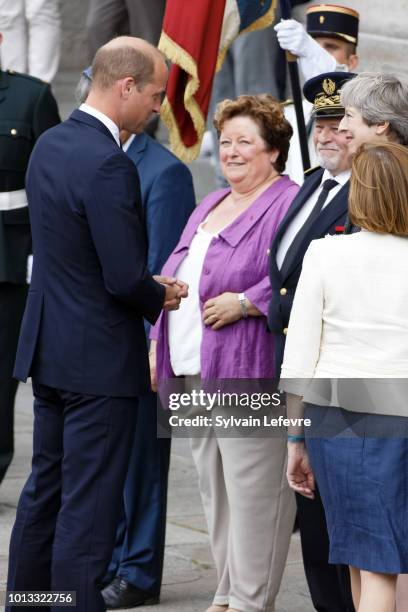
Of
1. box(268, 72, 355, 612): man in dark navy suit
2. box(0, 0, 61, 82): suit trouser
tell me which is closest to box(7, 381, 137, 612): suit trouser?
box(268, 72, 355, 612): man in dark navy suit

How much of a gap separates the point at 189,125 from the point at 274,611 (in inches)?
88.1

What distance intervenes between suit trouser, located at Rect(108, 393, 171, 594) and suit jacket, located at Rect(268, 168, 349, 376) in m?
0.86

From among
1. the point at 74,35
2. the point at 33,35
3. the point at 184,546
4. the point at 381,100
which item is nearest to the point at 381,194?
the point at 381,100

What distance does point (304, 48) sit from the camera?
5.86m

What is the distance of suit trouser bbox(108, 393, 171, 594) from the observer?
220 inches

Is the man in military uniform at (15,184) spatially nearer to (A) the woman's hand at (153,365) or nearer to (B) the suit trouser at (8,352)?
(B) the suit trouser at (8,352)

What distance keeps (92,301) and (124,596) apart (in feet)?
4.98

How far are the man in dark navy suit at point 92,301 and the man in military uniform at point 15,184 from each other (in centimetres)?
186

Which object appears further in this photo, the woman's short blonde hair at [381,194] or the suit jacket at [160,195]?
the suit jacket at [160,195]

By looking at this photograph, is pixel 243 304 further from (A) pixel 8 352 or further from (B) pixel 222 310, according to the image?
(A) pixel 8 352

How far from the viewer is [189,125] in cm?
636

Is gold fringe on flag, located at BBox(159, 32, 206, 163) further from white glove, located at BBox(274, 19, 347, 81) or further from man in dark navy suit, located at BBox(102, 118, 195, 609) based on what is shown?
man in dark navy suit, located at BBox(102, 118, 195, 609)

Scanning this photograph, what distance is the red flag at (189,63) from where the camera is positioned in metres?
6.16

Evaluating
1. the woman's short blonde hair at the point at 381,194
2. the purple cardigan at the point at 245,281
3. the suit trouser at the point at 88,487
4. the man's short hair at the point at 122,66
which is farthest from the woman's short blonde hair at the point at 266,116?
the woman's short blonde hair at the point at 381,194
